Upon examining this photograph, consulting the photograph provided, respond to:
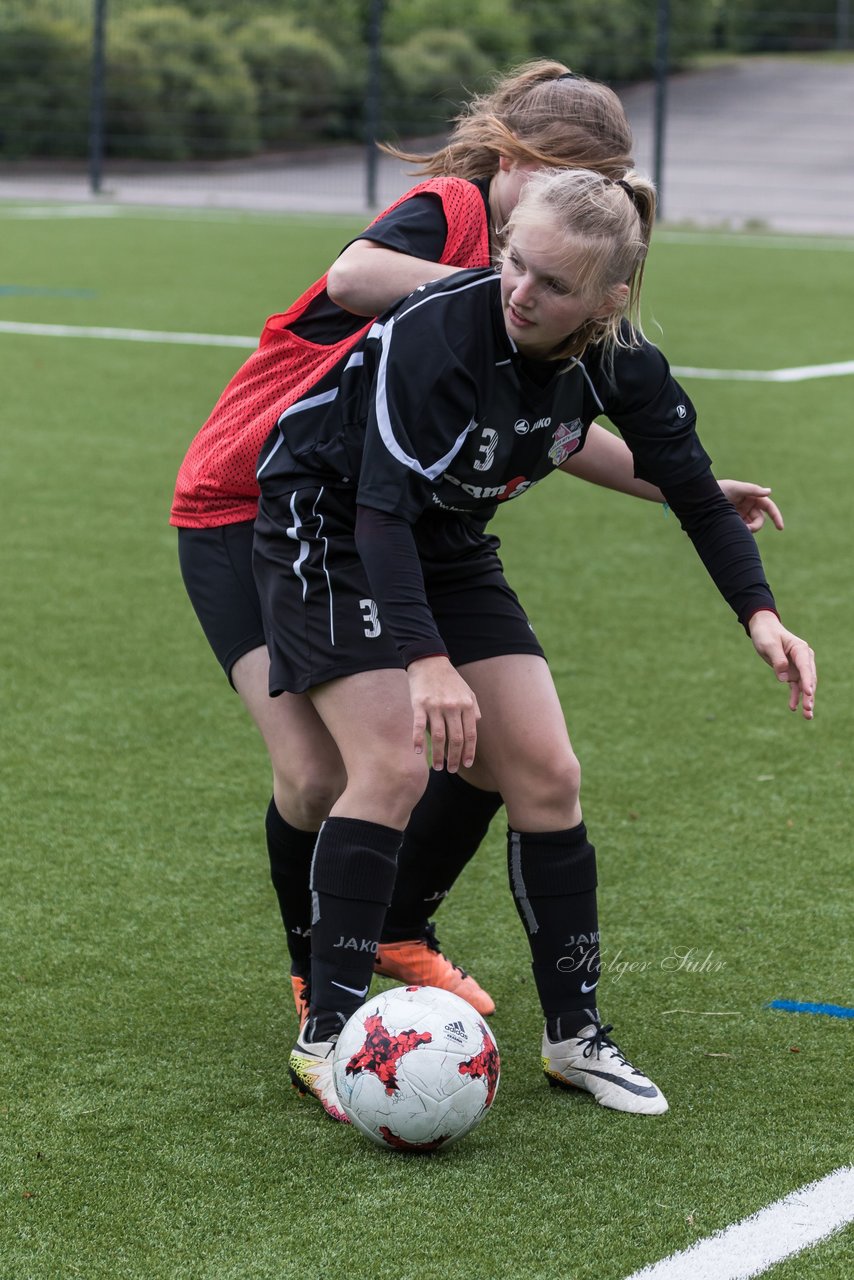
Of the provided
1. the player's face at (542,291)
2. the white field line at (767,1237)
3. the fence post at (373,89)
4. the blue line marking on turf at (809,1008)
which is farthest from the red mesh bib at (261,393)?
the fence post at (373,89)

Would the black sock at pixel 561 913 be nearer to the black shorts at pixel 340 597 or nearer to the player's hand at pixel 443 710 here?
the black shorts at pixel 340 597

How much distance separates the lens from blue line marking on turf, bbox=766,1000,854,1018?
344 centimetres

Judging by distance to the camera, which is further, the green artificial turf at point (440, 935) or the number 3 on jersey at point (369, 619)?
the number 3 on jersey at point (369, 619)

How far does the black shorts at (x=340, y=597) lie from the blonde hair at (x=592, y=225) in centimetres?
48

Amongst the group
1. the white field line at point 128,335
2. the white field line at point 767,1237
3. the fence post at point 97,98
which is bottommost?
the fence post at point 97,98

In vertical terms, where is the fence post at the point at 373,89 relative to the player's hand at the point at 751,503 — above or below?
below

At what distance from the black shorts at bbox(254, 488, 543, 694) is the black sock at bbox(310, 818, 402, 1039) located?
29 centimetres

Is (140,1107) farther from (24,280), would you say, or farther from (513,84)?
(24,280)

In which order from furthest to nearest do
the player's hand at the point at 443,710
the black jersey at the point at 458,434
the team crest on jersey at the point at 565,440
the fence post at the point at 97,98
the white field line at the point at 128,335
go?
1. the fence post at the point at 97,98
2. the white field line at the point at 128,335
3. the team crest on jersey at the point at 565,440
4. the black jersey at the point at 458,434
5. the player's hand at the point at 443,710

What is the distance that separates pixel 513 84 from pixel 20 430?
6294 mm

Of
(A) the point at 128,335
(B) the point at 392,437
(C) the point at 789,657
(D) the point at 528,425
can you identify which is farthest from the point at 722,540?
(A) the point at 128,335

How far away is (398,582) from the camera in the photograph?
271cm

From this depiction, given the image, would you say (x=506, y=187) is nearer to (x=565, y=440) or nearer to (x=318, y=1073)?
(x=565, y=440)

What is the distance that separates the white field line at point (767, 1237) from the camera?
2510 millimetres
